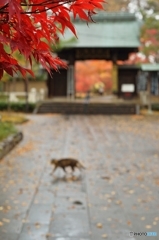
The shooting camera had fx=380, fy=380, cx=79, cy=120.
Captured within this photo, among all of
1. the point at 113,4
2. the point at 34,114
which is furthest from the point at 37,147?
the point at 113,4

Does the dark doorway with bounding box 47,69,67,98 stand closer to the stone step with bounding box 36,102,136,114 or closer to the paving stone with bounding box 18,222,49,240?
the stone step with bounding box 36,102,136,114

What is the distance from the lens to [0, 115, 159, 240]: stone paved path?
4816 millimetres

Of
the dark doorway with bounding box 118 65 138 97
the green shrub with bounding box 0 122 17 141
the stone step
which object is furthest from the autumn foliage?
the dark doorway with bounding box 118 65 138 97

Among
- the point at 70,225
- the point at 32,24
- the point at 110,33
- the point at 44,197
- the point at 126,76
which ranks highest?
the point at 110,33

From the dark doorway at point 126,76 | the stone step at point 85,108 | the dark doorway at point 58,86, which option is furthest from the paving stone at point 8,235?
the dark doorway at point 58,86

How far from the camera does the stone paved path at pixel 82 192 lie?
482cm

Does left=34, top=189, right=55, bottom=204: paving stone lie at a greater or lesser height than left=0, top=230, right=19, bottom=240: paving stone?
lesser

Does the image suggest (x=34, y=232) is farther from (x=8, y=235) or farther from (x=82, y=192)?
(x=82, y=192)

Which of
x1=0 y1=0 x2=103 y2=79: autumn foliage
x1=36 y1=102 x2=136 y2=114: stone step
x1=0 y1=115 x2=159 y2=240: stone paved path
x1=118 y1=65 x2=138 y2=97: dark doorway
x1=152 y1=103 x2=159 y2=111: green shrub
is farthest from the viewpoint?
x1=118 y1=65 x2=138 y2=97: dark doorway

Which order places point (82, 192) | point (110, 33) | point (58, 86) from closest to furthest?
point (82, 192), point (58, 86), point (110, 33)

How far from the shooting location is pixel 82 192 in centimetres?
663

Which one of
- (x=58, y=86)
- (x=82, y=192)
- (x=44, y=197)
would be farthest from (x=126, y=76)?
(x=44, y=197)

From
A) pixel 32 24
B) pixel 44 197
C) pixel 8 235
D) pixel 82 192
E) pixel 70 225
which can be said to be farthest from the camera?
pixel 82 192

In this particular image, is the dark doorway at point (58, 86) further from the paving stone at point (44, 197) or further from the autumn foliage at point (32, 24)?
the autumn foliage at point (32, 24)
